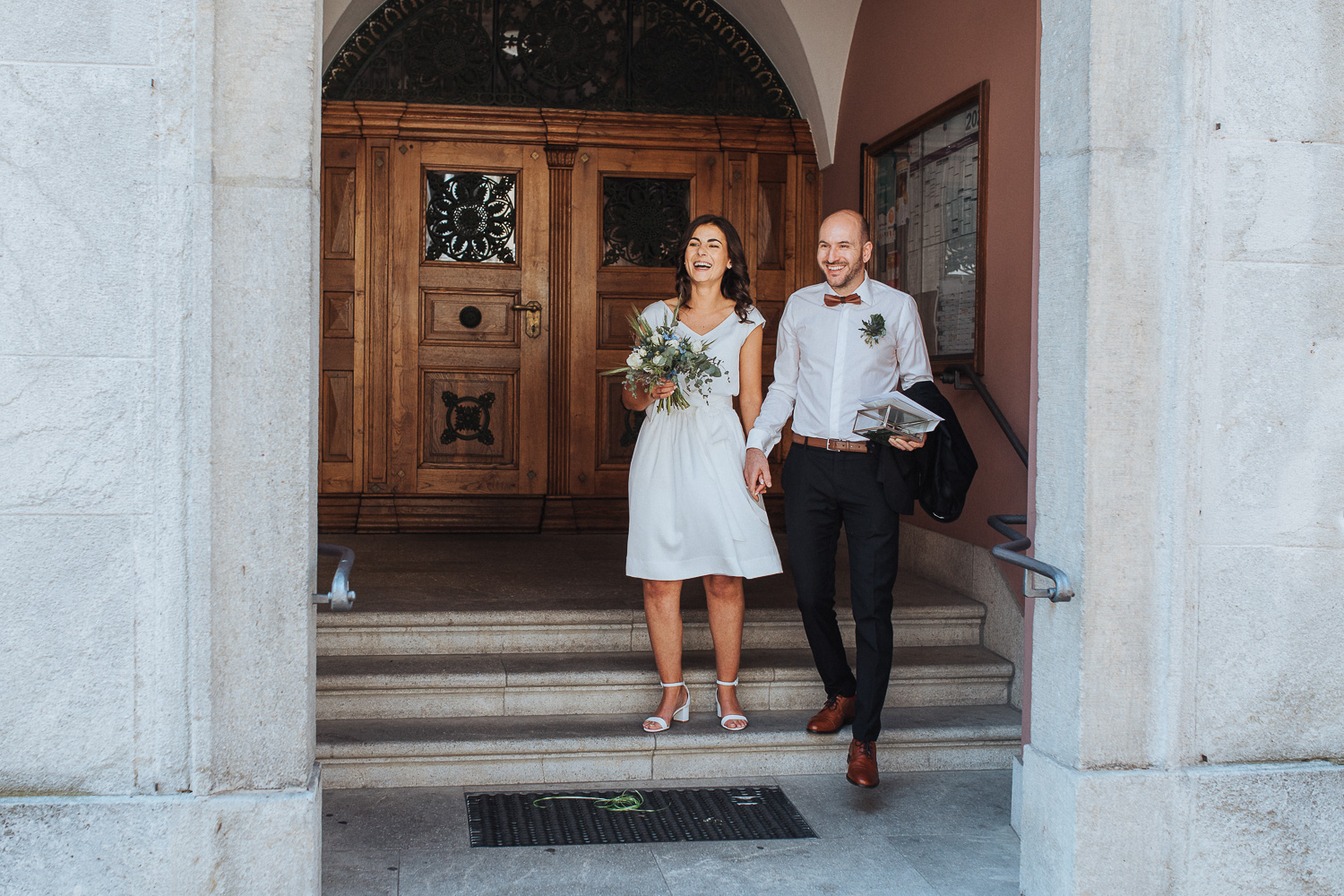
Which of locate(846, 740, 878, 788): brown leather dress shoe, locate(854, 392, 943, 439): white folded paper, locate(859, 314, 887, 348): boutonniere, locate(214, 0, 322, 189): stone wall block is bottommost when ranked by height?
locate(846, 740, 878, 788): brown leather dress shoe

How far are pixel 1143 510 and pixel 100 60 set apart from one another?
2615 mm

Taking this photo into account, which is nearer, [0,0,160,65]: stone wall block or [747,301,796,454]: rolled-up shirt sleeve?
[0,0,160,65]: stone wall block

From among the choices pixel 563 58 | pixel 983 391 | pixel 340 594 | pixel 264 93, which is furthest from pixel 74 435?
pixel 563 58

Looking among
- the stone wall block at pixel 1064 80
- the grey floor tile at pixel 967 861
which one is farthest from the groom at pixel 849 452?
the stone wall block at pixel 1064 80

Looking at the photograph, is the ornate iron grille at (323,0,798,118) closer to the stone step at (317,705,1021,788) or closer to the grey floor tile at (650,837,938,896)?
the stone step at (317,705,1021,788)

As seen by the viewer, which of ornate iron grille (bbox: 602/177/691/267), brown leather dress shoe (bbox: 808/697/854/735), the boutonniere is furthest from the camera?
ornate iron grille (bbox: 602/177/691/267)

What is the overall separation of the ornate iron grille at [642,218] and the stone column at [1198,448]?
14.0 feet

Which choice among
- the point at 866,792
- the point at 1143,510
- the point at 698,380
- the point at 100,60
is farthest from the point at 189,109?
the point at 866,792

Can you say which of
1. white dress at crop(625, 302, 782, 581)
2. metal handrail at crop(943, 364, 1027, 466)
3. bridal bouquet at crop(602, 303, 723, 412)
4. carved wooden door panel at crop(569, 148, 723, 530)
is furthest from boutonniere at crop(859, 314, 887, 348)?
carved wooden door panel at crop(569, 148, 723, 530)

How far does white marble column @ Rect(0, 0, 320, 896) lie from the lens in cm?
248

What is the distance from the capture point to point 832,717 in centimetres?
398

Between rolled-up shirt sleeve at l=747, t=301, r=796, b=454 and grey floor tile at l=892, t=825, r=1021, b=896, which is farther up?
rolled-up shirt sleeve at l=747, t=301, r=796, b=454

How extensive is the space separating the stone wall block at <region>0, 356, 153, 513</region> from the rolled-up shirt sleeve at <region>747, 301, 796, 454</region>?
77.2 inches

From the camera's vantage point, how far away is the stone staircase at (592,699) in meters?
3.81
